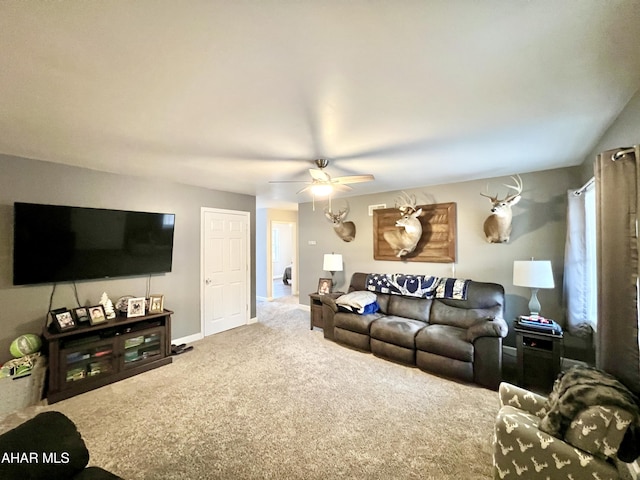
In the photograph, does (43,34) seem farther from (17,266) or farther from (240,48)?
(17,266)

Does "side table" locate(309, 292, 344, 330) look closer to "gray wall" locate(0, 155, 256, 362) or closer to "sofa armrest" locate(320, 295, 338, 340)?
"sofa armrest" locate(320, 295, 338, 340)

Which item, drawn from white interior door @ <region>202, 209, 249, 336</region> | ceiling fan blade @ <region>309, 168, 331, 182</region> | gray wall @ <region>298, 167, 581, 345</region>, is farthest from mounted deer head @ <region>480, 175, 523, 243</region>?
white interior door @ <region>202, 209, 249, 336</region>

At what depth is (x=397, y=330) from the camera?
3.43 metres

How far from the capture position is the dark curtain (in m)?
1.44

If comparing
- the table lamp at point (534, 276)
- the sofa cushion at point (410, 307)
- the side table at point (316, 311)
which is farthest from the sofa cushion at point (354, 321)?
the table lamp at point (534, 276)

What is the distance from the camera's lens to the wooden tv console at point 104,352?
8.70 feet

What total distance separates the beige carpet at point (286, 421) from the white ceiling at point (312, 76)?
2.46 meters

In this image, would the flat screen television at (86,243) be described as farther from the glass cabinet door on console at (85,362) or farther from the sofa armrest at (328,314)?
the sofa armrest at (328,314)

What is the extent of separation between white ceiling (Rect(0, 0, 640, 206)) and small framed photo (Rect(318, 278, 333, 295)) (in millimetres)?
3082

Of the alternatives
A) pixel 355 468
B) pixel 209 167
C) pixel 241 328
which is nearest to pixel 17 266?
pixel 209 167

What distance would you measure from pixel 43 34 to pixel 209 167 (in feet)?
6.83

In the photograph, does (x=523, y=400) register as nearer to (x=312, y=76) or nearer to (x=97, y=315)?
(x=312, y=76)

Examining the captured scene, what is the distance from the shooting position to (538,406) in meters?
1.74

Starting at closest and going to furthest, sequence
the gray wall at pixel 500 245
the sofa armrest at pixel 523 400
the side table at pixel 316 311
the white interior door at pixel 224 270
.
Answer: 1. the sofa armrest at pixel 523 400
2. the gray wall at pixel 500 245
3. the white interior door at pixel 224 270
4. the side table at pixel 316 311
